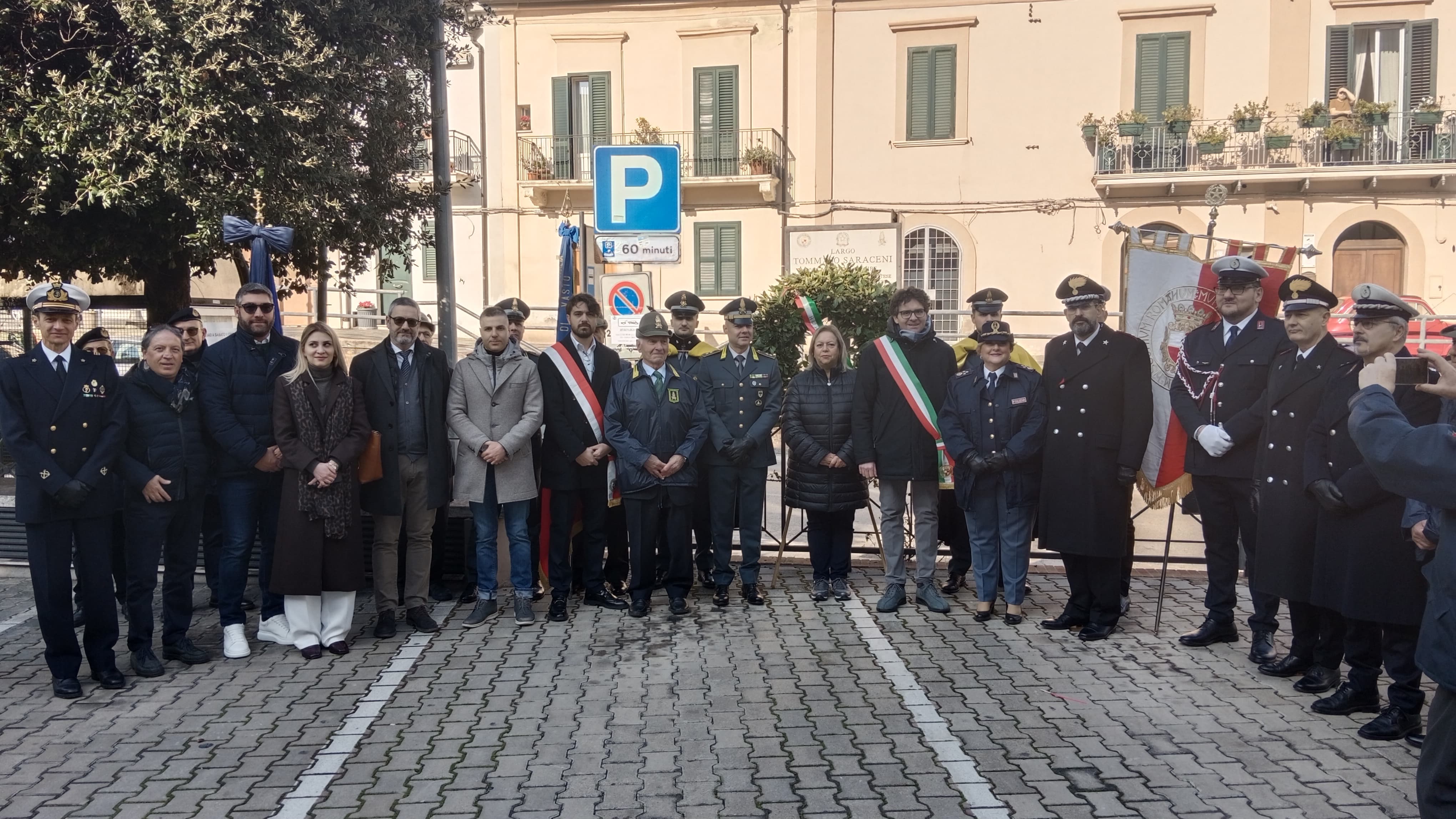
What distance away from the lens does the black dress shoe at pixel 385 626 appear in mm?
6609

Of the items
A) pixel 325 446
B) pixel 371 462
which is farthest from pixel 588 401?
pixel 325 446

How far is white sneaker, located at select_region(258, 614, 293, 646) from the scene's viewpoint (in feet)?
21.2

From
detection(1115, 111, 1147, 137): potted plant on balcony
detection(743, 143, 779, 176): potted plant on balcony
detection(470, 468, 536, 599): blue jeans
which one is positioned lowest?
detection(470, 468, 536, 599): blue jeans

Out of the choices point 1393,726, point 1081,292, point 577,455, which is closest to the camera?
point 1393,726

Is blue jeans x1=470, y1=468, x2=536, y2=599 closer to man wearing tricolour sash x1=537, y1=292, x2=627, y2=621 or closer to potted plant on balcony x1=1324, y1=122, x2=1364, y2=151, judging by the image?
man wearing tricolour sash x1=537, y1=292, x2=627, y2=621

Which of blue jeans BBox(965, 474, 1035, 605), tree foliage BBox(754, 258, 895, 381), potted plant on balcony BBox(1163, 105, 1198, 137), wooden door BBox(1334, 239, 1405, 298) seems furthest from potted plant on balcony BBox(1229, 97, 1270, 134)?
blue jeans BBox(965, 474, 1035, 605)

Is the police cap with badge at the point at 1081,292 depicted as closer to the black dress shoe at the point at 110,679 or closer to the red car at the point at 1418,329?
the black dress shoe at the point at 110,679

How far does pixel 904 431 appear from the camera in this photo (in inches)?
279

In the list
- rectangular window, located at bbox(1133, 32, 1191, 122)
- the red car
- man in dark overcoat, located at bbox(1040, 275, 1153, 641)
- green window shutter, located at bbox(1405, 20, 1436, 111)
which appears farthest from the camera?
rectangular window, located at bbox(1133, 32, 1191, 122)

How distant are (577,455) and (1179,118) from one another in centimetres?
1817

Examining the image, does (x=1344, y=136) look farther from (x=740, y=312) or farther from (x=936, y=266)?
(x=740, y=312)

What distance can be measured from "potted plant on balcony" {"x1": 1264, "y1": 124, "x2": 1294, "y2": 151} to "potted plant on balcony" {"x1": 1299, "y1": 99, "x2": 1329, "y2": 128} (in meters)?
Answer: 0.32

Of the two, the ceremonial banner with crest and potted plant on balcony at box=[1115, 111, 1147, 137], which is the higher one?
potted plant on balcony at box=[1115, 111, 1147, 137]

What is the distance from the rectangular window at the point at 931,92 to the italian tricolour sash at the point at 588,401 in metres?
16.9
